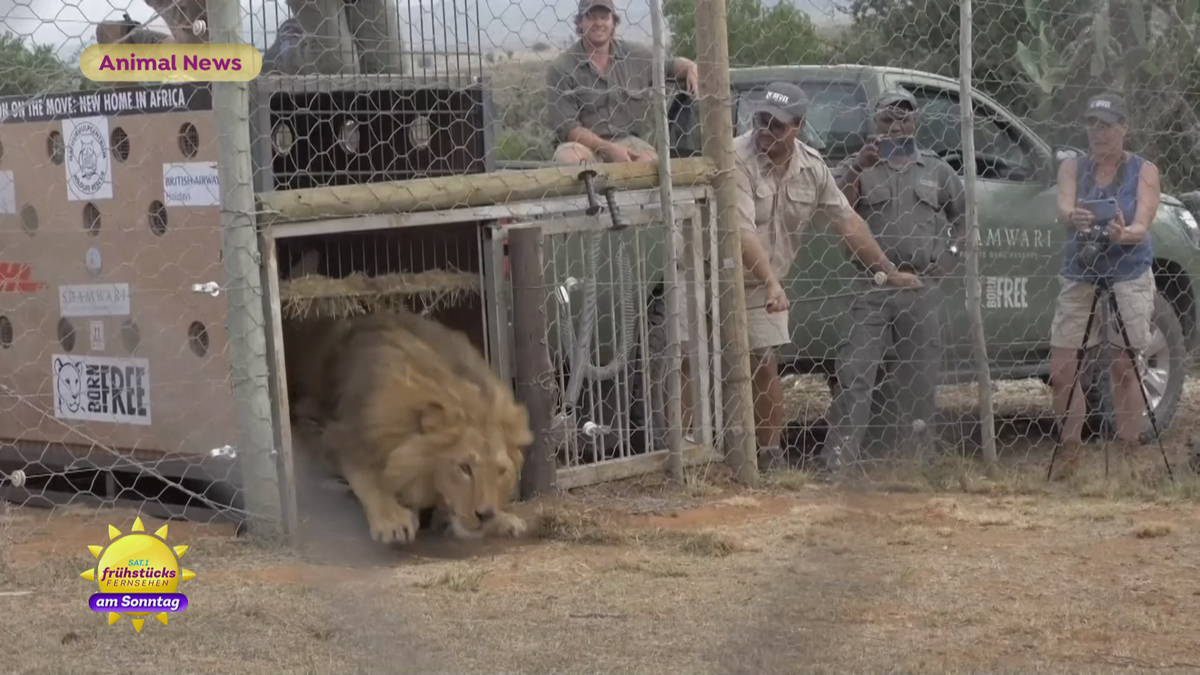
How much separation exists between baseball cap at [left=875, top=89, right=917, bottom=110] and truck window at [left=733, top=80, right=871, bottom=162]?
0.18 m

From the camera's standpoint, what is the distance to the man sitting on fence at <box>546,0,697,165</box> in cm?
659

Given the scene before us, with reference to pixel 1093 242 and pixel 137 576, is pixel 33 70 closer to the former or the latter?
pixel 137 576

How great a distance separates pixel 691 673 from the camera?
3.80 meters

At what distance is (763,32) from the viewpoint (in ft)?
27.6

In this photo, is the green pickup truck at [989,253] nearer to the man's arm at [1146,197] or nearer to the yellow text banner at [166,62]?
the man's arm at [1146,197]

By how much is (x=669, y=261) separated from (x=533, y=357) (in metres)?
0.75

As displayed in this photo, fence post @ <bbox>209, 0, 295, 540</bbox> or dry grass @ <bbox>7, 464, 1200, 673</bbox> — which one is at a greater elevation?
fence post @ <bbox>209, 0, 295, 540</bbox>

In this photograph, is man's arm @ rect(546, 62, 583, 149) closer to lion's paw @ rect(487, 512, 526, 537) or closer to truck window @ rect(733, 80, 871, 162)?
truck window @ rect(733, 80, 871, 162)

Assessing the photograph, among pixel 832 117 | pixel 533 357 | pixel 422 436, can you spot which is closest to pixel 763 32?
pixel 832 117

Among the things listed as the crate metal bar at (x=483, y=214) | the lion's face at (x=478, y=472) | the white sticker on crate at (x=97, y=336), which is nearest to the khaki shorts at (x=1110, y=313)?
the crate metal bar at (x=483, y=214)

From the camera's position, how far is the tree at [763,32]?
8.04m

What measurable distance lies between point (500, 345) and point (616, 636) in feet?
7.19

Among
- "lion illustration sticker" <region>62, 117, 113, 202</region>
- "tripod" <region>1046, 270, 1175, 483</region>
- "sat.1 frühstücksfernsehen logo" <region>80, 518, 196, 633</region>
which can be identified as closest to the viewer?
"sat.1 frühstücksfernsehen logo" <region>80, 518, 196, 633</region>

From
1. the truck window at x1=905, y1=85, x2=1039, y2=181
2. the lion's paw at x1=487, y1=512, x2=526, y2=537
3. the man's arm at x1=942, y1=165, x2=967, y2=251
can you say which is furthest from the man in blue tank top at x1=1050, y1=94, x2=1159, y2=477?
the lion's paw at x1=487, y1=512, x2=526, y2=537
